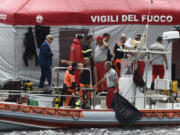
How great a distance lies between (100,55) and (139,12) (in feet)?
8.56

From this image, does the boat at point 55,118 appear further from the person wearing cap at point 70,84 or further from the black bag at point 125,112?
the person wearing cap at point 70,84

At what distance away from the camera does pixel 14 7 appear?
68.6 ft

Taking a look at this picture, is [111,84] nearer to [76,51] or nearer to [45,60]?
[76,51]

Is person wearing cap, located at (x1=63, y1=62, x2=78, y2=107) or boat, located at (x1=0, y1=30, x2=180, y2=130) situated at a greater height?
person wearing cap, located at (x1=63, y1=62, x2=78, y2=107)

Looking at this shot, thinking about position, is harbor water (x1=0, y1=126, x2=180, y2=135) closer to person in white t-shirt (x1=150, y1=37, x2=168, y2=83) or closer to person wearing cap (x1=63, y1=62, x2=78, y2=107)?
person wearing cap (x1=63, y1=62, x2=78, y2=107)

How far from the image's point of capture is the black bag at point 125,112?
643 inches

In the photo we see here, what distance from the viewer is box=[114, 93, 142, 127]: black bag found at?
16328 mm

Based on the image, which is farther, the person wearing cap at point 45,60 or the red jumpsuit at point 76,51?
the person wearing cap at point 45,60

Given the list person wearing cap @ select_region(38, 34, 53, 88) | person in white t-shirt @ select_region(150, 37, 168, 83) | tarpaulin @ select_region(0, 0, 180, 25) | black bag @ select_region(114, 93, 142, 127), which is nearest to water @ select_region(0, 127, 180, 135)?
black bag @ select_region(114, 93, 142, 127)

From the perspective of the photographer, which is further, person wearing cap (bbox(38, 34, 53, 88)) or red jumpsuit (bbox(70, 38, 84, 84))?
person wearing cap (bbox(38, 34, 53, 88))

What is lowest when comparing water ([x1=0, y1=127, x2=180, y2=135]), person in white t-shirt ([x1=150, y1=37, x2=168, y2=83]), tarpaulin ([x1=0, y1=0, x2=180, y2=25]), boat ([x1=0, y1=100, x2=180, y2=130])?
water ([x1=0, y1=127, x2=180, y2=135])

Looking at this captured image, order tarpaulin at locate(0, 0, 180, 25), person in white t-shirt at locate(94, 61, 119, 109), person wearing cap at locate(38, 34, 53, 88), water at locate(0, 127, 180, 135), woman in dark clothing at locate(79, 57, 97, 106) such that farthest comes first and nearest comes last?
tarpaulin at locate(0, 0, 180, 25)
person wearing cap at locate(38, 34, 53, 88)
woman in dark clothing at locate(79, 57, 97, 106)
person in white t-shirt at locate(94, 61, 119, 109)
water at locate(0, 127, 180, 135)

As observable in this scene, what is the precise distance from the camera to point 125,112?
16406 millimetres

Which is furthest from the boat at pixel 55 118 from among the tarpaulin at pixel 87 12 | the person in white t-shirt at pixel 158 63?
the tarpaulin at pixel 87 12
